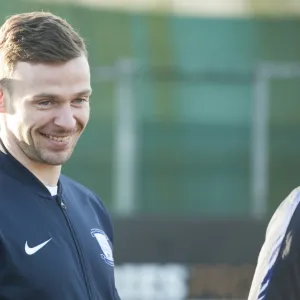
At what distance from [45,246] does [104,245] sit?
0.33m

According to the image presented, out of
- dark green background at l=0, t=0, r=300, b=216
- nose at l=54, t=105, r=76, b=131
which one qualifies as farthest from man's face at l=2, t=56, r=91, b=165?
dark green background at l=0, t=0, r=300, b=216

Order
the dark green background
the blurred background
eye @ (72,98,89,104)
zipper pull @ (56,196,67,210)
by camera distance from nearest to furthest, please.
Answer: eye @ (72,98,89,104) → zipper pull @ (56,196,67,210) → the blurred background → the dark green background

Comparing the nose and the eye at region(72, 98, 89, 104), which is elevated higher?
the eye at region(72, 98, 89, 104)

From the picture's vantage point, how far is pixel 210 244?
7539mm

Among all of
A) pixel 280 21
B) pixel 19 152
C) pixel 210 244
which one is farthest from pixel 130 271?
pixel 19 152

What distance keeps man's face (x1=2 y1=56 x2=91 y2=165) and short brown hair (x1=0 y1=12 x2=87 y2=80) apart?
25 millimetres

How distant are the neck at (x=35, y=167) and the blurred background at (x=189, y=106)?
4.74 m

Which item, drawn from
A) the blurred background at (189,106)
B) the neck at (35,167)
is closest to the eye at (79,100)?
the neck at (35,167)

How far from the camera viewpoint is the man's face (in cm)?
284

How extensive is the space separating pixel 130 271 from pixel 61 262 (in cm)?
453

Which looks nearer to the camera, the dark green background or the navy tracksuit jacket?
the navy tracksuit jacket

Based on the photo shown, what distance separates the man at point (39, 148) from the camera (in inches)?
110

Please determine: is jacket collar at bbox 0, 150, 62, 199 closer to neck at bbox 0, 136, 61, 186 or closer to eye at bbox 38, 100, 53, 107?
neck at bbox 0, 136, 61, 186

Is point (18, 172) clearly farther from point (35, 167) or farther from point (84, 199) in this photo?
point (84, 199)
